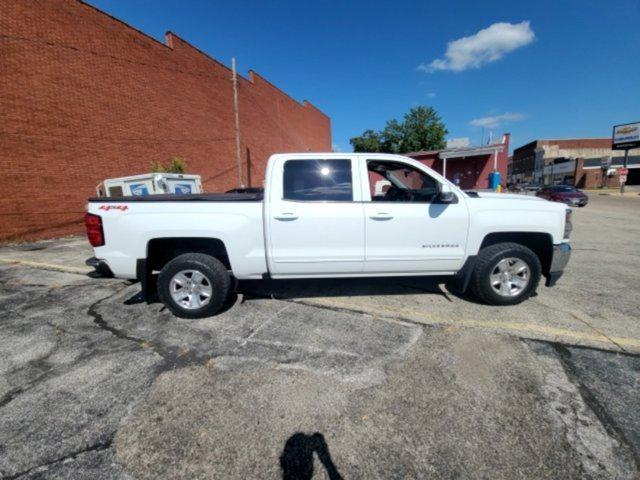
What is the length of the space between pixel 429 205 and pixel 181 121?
1584 centimetres

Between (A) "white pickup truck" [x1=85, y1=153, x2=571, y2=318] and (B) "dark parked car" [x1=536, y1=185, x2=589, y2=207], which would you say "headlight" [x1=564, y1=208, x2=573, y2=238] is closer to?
(A) "white pickup truck" [x1=85, y1=153, x2=571, y2=318]

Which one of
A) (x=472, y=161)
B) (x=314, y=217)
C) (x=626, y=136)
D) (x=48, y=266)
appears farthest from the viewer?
(x=626, y=136)

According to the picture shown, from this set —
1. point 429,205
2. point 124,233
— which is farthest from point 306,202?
point 124,233

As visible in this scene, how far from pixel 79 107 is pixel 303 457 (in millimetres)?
14313

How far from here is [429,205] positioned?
3.69m

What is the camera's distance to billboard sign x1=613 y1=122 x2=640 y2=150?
40.0m

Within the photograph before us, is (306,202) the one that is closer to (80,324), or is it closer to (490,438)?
(490,438)

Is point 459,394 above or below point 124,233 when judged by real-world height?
below

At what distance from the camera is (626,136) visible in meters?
40.9

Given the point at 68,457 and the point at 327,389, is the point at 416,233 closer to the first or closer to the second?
the point at 327,389

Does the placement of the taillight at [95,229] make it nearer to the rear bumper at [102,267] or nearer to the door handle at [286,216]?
the rear bumper at [102,267]

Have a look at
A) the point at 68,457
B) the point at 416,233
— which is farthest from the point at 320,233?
the point at 68,457

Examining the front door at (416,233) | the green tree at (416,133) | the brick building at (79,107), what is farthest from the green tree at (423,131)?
the front door at (416,233)

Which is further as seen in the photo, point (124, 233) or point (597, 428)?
point (124, 233)
